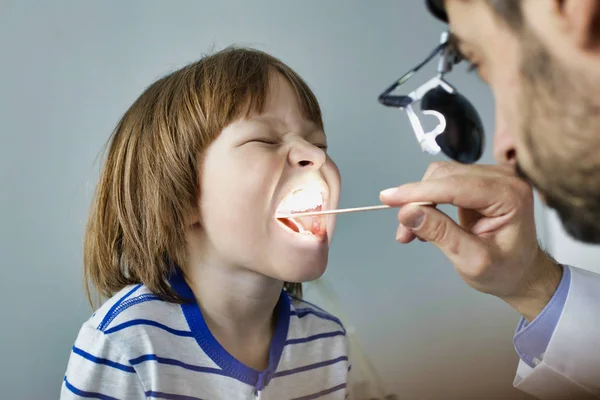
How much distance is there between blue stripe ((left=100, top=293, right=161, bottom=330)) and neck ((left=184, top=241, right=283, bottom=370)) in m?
0.06

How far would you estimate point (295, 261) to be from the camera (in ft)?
2.35

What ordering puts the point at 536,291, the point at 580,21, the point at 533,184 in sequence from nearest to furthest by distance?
the point at 580,21 < the point at 533,184 < the point at 536,291

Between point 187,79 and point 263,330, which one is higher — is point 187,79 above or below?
above

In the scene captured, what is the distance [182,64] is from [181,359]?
0.40 meters

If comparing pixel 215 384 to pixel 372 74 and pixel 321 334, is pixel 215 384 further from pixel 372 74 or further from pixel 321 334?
pixel 372 74

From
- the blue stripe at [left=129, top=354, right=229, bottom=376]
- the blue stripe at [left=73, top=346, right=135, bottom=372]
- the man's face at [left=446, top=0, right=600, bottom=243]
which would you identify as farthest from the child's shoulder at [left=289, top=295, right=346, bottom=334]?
the man's face at [left=446, top=0, right=600, bottom=243]

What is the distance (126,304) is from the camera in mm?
743

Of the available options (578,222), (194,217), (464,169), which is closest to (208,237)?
(194,217)

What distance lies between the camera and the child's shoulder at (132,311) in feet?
2.35

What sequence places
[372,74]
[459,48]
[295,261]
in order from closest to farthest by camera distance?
[459,48], [295,261], [372,74]

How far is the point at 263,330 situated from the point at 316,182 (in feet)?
0.78

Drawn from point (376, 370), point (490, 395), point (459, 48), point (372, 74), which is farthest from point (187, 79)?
point (490, 395)

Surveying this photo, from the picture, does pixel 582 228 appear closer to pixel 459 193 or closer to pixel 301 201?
pixel 459 193

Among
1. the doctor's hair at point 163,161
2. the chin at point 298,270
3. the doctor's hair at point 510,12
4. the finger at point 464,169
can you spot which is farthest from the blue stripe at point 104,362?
the doctor's hair at point 510,12
